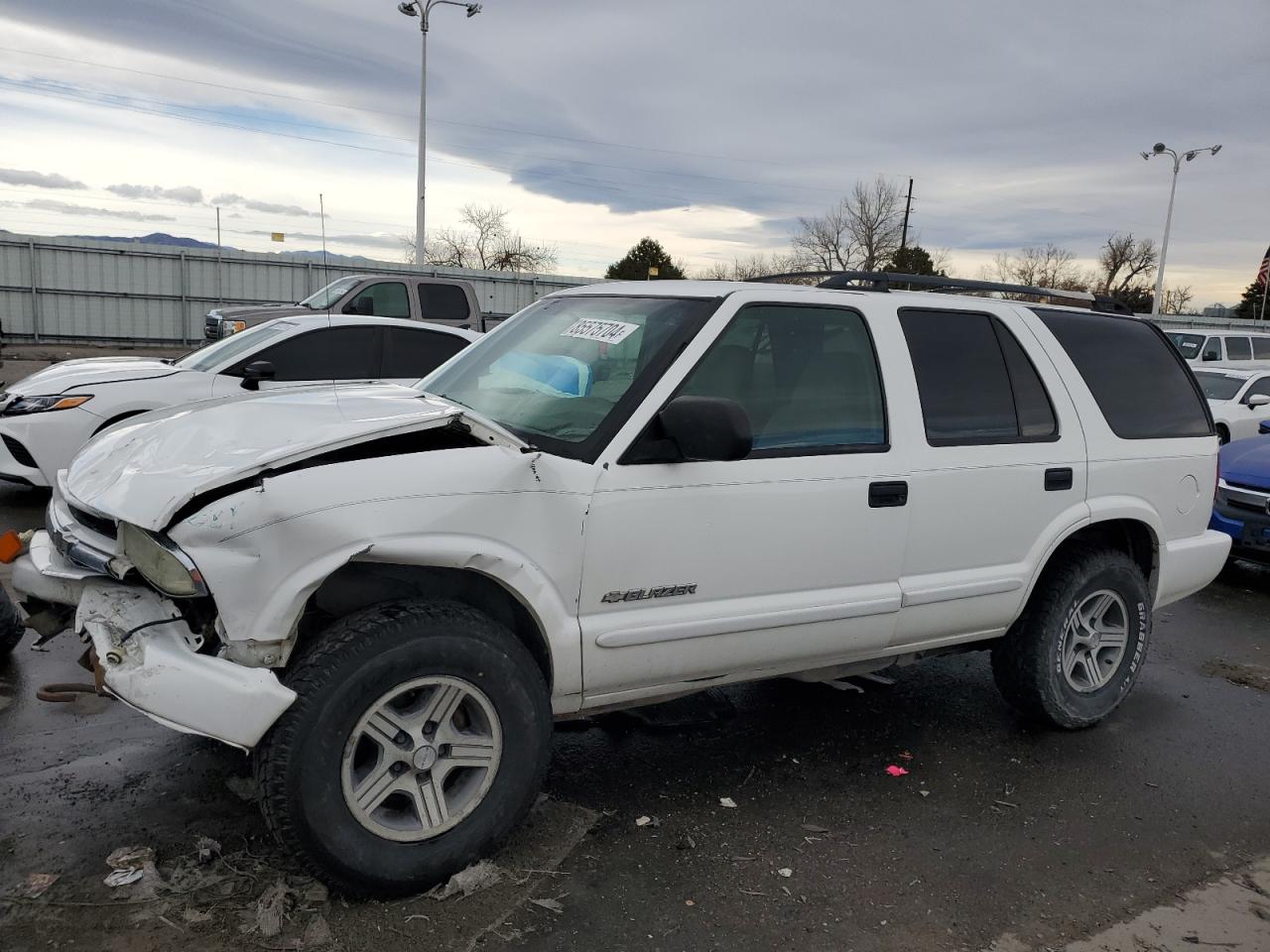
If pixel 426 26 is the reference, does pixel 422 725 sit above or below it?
below

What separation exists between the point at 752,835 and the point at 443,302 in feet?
36.5

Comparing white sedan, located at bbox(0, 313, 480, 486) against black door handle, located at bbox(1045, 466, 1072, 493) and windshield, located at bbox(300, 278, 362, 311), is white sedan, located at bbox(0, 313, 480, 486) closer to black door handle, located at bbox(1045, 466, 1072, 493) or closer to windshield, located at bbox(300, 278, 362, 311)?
windshield, located at bbox(300, 278, 362, 311)

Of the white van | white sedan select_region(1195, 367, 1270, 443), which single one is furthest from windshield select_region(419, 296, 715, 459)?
the white van

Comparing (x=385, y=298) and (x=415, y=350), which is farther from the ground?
(x=385, y=298)

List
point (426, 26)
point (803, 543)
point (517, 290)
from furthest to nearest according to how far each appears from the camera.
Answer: point (517, 290), point (426, 26), point (803, 543)

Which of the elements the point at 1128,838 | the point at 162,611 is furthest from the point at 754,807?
the point at 162,611

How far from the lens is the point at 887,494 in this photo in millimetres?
3645

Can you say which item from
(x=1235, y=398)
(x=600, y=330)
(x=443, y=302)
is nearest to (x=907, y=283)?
(x=600, y=330)

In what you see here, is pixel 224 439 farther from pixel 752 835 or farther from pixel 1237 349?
pixel 1237 349

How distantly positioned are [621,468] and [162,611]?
4.67 feet

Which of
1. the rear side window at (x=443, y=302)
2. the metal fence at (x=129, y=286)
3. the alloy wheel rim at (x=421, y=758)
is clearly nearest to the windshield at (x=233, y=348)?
the rear side window at (x=443, y=302)

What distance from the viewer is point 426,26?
24797mm

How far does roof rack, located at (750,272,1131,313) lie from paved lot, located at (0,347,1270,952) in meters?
2.00

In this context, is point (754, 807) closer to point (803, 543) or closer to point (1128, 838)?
point (803, 543)
